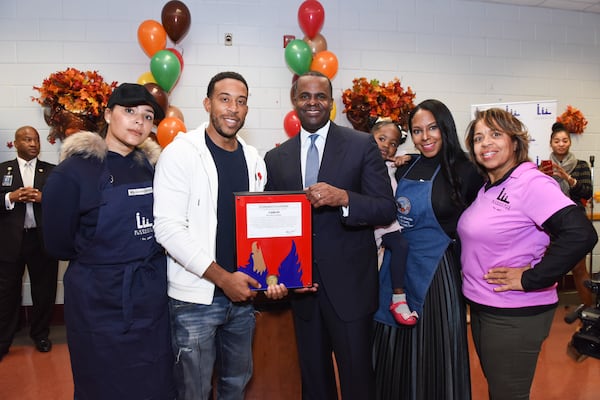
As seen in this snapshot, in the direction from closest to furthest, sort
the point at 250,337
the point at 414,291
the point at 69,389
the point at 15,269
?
the point at 250,337, the point at 414,291, the point at 69,389, the point at 15,269

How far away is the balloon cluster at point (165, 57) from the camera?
3955mm

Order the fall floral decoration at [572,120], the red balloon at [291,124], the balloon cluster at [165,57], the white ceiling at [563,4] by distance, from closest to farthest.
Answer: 1. the balloon cluster at [165,57]
2. the red balloon at [291,124]
3. the white ceiling at [563,4]
4. the fall floral decoration at [572,120]

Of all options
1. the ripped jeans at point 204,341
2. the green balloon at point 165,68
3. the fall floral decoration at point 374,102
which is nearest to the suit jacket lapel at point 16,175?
the green balloon at point 165,68

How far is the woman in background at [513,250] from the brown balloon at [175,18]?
334 centimetres

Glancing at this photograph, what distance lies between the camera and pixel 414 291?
2035 mm

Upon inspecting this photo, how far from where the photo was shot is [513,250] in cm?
173

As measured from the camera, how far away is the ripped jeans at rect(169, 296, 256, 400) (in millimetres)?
1726

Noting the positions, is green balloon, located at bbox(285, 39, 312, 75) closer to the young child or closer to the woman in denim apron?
the woman in denim apron

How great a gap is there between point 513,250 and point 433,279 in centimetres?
41

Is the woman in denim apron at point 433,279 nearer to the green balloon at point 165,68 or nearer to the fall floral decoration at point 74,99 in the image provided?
the green balloon at point 165,68

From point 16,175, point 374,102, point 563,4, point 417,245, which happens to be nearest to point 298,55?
→ point 374,102

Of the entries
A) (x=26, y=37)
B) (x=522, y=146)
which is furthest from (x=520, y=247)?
(x=26, y=37)

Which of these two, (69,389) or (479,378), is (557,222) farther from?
(69,389)

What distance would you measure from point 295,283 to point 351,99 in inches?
126
